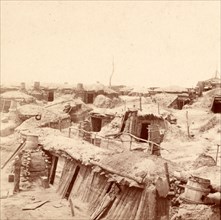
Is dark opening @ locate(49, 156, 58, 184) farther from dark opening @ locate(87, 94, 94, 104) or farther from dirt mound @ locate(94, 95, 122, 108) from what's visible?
dark opening @ locate(87, 94, 94, 104)

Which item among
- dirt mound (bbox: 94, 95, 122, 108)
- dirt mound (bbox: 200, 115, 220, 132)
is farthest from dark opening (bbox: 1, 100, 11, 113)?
dirt mound (bbox: 200, 115, 220, 132)

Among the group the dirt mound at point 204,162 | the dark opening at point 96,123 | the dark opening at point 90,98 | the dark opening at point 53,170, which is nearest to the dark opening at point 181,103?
the dark opening at point 90,98

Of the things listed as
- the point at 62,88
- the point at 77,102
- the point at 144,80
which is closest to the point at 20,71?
the point at 144,80

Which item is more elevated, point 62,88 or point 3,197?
point 62,88

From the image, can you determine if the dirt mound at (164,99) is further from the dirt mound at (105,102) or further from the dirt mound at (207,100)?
the dirt mound at (105,102)

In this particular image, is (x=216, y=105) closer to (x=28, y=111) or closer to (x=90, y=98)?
(x=90, y=98)

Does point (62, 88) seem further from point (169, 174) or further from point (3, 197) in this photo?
point (169, 174)

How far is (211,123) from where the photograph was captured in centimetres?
3238

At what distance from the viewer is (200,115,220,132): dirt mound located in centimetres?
3153

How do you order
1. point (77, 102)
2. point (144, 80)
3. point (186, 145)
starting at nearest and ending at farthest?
point (186, 145)
point (77, 102)
point (144, 80)

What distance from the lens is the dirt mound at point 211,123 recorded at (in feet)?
103

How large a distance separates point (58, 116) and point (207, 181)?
2654cm

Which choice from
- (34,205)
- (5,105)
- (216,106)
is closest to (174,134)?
(216,106)

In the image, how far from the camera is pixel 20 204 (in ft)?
49.0
